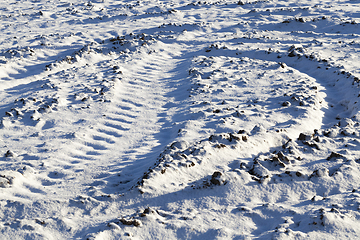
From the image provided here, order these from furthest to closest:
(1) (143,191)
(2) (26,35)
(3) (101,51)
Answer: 1. (2) (26,35)
2. (3) (101,51)
3. (1) (143,191)

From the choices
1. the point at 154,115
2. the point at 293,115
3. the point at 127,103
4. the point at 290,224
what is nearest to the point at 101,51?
the point at 127,103

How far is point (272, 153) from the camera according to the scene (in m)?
4.58

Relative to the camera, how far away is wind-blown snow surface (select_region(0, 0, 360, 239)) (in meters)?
3.43

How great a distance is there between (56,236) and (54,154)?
6.33 ft

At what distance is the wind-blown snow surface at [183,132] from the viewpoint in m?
3.43

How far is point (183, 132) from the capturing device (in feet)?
17.4

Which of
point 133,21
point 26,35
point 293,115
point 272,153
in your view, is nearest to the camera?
point 272,153

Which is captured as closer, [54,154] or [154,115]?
[54,154]

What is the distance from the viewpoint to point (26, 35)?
11.3m

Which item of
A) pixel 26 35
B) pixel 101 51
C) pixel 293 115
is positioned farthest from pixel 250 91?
pixel 26 35

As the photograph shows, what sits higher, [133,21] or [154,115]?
[133,21]

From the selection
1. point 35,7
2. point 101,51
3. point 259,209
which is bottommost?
point 259,209

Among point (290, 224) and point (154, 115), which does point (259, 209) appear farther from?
point (154, 115)

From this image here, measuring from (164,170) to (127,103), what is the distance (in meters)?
2.88
